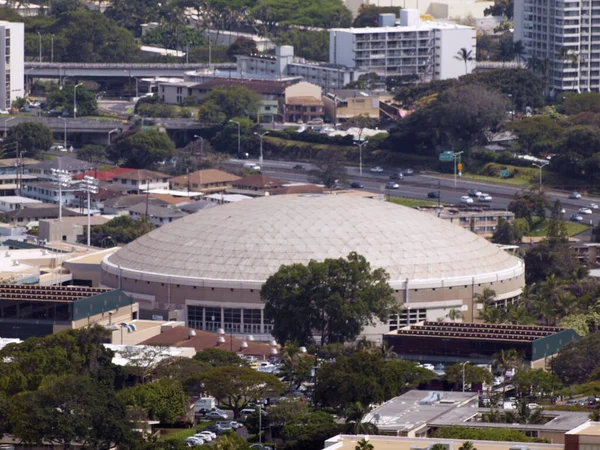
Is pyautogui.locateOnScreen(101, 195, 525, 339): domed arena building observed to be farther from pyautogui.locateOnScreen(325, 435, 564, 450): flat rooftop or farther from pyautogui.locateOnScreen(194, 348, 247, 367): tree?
pyautogui.locateOnScreen(325, 435, 564, 450): flat rooftop

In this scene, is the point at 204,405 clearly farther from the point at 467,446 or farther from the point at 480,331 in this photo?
the point at 467,446

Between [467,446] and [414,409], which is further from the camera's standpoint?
[414,409]

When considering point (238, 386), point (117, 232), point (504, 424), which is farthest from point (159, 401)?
point (117, 232)

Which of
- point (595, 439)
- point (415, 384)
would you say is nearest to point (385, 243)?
point (415, 384)

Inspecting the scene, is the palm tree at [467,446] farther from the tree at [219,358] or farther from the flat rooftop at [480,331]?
the flat rooftop at [480,331]

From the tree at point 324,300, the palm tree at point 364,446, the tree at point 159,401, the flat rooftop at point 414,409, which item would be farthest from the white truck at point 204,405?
the palm tree at point 364,446

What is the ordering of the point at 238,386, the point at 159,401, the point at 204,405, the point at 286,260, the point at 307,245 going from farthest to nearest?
the point at 307,245 → the point at 286,260 → the point at 204,405 → the point at 238,386 → the point at 159,401
